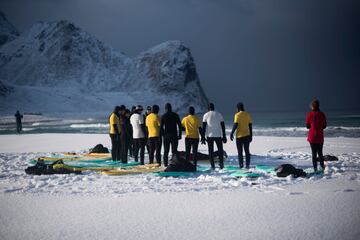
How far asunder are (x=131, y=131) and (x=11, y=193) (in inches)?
228

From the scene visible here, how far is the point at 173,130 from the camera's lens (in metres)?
11.3

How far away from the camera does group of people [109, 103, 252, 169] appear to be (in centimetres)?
1099

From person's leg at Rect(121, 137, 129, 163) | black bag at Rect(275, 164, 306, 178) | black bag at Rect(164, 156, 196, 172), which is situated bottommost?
Answer: black bag at Rect(275, 164, 306, 178)

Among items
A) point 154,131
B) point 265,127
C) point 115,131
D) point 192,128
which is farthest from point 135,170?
point 265,127

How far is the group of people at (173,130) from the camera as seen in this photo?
10992 mm

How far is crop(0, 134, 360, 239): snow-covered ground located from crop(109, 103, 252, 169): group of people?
191 centimetres

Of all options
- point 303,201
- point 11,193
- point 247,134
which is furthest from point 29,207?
point 247,134

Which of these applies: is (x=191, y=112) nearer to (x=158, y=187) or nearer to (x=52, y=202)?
(x=158, y=187)

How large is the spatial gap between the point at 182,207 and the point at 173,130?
518cm

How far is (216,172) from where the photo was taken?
1022 centimetres

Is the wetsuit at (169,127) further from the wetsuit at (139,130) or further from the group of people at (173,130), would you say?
the wetsuit at (139,130)

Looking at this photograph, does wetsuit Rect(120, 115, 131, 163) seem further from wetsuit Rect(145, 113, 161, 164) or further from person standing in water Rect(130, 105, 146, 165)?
wetsuit Rect(145, 113, 161, 164)

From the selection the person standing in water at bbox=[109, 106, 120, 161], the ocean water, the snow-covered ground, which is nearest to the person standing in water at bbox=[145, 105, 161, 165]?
the person standing in water at bbox=[109, 106, 120, 161]

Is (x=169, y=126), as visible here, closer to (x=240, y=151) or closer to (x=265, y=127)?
(x=240, y=151)
